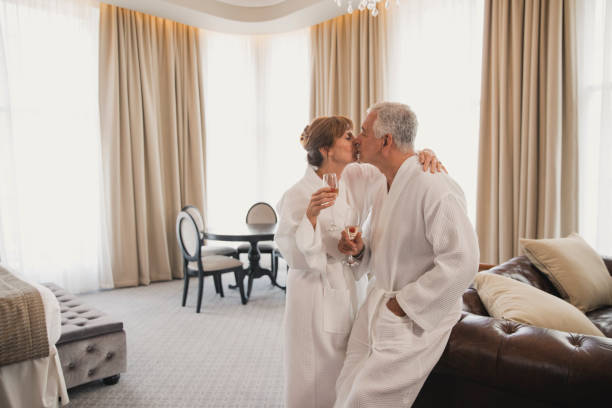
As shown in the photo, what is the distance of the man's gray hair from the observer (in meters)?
1.48

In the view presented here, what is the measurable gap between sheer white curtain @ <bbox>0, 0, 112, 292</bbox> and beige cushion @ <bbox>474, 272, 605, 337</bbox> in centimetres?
444

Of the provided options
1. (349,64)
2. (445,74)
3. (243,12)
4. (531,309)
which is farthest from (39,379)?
(243,12)

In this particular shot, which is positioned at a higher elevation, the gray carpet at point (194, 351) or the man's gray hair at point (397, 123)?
the man's gray hair at point (397, 123)

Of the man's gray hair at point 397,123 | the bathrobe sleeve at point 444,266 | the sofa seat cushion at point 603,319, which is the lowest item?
the sofa seat cushion at point 603,319

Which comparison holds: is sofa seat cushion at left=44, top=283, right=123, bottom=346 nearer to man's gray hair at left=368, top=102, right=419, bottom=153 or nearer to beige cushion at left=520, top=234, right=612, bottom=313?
man's gray hair at left=368, top=102, right=419, bottom=153

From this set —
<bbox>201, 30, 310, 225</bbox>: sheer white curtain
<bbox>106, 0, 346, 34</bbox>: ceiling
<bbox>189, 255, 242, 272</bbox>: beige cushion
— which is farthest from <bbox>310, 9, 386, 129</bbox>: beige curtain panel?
<bbox>189, 255, 242, 272</bbox>: beige cushion

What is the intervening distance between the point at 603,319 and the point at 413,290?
5.18 feet

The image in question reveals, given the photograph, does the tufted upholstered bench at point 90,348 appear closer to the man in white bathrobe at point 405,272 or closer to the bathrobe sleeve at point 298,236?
the bathrobe sleeve at point 298,236

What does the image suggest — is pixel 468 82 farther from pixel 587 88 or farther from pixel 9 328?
pixel 9 328

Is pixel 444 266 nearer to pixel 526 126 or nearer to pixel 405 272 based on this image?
pixel 405 272

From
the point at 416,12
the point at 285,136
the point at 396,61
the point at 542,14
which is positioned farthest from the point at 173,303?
the point at 542,14

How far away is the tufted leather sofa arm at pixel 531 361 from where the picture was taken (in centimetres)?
104

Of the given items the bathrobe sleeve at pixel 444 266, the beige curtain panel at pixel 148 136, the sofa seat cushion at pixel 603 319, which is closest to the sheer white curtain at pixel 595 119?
the sofa seat cushion at pixel 603 319

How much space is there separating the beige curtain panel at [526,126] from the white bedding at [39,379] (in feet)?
11.9
